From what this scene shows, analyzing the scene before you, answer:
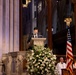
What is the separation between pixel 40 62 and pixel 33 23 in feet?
32.3

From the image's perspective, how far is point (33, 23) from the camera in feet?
60.3

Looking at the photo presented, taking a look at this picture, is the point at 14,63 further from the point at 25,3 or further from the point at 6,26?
the point at 25,3

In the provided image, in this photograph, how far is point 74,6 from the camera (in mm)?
17797

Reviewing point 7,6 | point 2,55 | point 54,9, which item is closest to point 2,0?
point 7,6

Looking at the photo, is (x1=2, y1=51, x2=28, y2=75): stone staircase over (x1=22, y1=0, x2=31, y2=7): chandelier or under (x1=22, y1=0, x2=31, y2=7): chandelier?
under

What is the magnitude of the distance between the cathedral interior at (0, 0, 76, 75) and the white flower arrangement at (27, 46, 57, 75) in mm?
5513

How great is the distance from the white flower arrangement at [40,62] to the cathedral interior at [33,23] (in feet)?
18.1

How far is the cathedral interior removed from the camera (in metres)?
15.4

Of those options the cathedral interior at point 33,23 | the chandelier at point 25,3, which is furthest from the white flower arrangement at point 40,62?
the chandelier at point 25,3

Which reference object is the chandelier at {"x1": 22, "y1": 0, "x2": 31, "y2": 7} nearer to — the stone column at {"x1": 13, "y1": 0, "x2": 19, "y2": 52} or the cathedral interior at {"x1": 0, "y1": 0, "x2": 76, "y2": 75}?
the cathedral interior at {"x1": 0, "y1": 0, "x2": 76, "y2": 75}

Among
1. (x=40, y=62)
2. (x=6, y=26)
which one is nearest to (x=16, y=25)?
(x=6, y=26)

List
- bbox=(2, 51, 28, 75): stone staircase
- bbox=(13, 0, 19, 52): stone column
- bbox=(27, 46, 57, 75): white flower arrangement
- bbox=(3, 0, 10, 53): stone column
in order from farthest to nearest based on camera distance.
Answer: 1. bbox=(13, 0, 19, 52): stone column
2. bbox=(3, 0, 10, 53): stone column
3. bbox=(2, 51, 28, 75): stone staircase
4. bbox=(27, 46, 57, 75): white flower arrangement

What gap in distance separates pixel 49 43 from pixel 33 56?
27.5 ft

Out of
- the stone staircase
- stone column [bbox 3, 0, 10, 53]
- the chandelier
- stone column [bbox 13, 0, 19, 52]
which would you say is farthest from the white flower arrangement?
the chandelier
